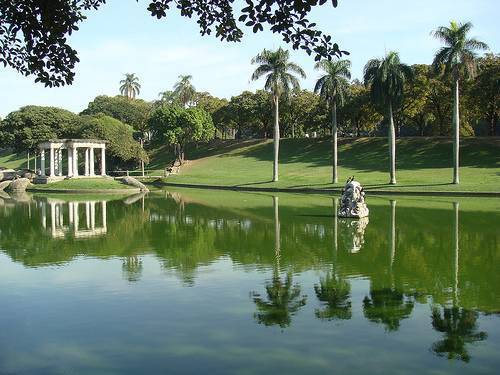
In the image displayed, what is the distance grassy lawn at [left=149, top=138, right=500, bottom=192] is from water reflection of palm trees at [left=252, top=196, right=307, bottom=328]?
3718 centimetres

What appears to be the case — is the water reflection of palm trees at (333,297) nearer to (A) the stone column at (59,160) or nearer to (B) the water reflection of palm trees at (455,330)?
(B) the water reflection of palm trees at (455,330)

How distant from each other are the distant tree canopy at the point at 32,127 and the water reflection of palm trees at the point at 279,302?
68221mm

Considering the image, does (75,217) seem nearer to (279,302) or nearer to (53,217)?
(53,217)

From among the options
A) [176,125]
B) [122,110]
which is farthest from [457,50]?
[122,110]

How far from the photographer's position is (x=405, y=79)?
173 feet

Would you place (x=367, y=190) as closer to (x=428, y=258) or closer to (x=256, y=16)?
(x=428, y=258)

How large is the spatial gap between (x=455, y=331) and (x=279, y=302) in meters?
3.68

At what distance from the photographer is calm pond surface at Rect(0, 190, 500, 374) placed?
9.07m

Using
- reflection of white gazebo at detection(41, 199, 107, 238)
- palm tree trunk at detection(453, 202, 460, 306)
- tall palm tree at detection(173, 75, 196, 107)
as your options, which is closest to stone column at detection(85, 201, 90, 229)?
reflection of white gazebo at detection(41, 199, 107, 238)

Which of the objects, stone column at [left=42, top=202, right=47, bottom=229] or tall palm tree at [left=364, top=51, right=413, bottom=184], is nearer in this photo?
stone column at [left=42, top=202, right=47, bottom=229]

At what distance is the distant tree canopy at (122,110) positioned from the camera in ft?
368

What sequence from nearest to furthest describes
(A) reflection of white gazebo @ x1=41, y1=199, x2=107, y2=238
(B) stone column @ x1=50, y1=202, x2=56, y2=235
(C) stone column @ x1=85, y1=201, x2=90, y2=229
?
(A) reflection of white gazebo @ x1=41, y1=199, x2=107, y2=238
(B) stone column @ x1=50, y1=202, x2=56, y2=235
(C) stone column @ x1=85, y1=201, x2=90, y2=229

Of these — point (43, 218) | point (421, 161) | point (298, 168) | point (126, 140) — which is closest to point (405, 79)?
point (421, 161)

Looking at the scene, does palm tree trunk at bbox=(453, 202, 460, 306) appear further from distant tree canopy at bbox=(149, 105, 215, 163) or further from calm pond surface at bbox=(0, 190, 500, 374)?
distant tree canopy at bbox=(149, 105, 215, 163)
